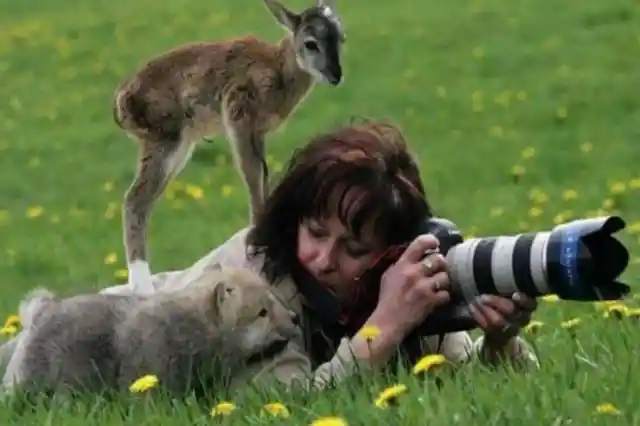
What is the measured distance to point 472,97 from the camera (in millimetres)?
15281

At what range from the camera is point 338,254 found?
4.18m

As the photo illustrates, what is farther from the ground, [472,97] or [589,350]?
[589,350]

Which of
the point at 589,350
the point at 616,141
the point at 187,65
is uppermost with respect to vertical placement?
the point at 187,65

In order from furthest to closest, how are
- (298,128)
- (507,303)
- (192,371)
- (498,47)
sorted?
(498,47) → (298,128) → (192,371) → (507,303)

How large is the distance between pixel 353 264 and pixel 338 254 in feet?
0.18

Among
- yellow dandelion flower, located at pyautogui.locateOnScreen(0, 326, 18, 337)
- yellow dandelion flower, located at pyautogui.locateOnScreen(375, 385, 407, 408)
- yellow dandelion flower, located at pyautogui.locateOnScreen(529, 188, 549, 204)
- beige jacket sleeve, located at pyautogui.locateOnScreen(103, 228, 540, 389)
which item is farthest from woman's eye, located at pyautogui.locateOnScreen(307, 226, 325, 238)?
yellow dandelion flower, located at pyautogui.locateOnScreen(529, 188, 549, 204)

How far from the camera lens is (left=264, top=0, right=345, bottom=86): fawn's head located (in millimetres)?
6125

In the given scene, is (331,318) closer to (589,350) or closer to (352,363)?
(352,363)

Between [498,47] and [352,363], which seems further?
[498,47]

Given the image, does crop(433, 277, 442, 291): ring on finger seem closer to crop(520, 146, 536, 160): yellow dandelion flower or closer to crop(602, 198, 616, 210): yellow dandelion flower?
crop(602, 198, 616, 210): yellow dandelion flower

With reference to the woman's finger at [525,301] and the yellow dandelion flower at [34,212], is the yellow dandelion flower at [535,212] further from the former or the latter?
the woman's finger at [525,301]

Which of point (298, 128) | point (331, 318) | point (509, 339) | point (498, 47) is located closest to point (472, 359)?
point (509, 339)

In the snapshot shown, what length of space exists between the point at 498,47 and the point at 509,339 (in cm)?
1308

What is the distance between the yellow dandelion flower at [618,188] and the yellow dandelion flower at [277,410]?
8.00 meters
